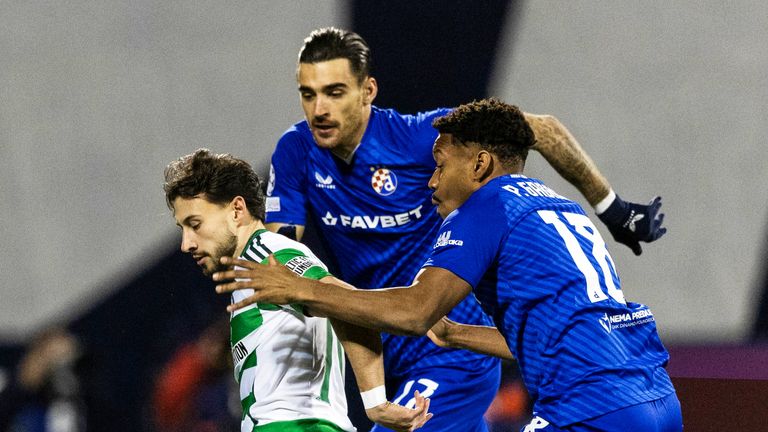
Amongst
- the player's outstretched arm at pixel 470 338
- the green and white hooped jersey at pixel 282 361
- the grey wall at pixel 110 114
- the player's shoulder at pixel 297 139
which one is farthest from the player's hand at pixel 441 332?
the grey wall at pixel 110 114

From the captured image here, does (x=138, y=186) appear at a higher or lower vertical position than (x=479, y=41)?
lower

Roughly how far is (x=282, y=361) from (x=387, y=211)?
1341mm

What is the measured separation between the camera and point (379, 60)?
26.1 ft

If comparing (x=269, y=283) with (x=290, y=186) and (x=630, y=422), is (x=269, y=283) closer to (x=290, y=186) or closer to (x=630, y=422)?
(x=630, y=422)

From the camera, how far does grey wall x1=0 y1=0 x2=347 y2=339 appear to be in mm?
8172

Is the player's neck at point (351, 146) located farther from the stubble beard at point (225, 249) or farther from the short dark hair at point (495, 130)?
the short dark hair at point (495, 130)

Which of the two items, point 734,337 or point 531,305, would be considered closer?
point 531,305

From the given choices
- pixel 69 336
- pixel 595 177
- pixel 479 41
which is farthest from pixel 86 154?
pixel 595 177

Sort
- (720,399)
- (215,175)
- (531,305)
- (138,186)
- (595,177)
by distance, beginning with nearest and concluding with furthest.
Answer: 1. (531,305)
2. (215,175)
3. (720,399)
4. (595,177)
5. (138,186)

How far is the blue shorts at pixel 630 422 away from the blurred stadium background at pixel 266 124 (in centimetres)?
448

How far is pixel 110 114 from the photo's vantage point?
27.1 ft

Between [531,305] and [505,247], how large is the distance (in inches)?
7.4

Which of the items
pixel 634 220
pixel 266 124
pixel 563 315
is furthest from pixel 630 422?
pixel 266 124

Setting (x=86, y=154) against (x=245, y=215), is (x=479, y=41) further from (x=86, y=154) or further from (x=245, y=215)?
(x=245, y=215)
